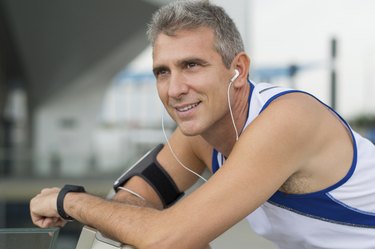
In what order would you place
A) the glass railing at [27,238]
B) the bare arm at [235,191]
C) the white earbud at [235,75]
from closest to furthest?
the glass railing at [27,238] → the bare arm at [235,191] → the white earbud at [235,75]

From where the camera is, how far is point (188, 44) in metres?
1.85

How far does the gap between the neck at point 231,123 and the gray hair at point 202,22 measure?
4.8 inches

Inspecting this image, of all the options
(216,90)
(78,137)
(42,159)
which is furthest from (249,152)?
(78,137)

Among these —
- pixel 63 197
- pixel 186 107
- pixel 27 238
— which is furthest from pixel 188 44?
pixel 27 238

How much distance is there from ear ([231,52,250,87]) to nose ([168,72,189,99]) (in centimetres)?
18

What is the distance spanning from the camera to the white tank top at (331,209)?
72.4 inches

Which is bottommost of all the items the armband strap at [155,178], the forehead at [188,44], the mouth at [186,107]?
the armband strap at [155,178]

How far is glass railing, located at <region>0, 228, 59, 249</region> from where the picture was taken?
1.53m

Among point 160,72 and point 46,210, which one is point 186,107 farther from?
point 46,210

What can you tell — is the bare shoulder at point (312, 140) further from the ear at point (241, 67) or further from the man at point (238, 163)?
the ear at point (241, 67)

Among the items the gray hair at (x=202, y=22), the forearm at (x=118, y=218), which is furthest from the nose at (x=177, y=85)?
the forearm at (x=118, y=218)

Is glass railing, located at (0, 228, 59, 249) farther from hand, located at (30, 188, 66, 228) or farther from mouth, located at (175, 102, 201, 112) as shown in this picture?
mouth, located at (175, 102, 201, 112)

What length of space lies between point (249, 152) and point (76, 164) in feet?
55.0

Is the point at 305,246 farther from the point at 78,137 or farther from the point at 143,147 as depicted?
the point at 78,137
